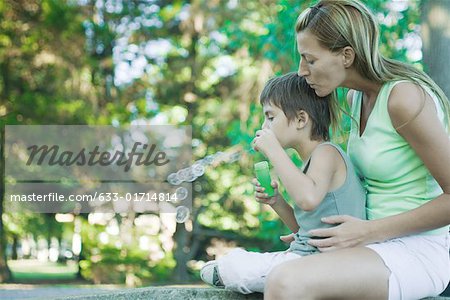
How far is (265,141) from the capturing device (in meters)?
1.55

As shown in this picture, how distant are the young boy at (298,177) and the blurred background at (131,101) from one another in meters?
6.74

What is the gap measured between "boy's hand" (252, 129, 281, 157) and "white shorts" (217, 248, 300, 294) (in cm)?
22

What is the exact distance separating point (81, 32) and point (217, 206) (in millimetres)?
2817

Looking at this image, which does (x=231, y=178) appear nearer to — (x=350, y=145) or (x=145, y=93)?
(x=145, y=93)

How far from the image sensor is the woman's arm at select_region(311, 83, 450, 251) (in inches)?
58.2

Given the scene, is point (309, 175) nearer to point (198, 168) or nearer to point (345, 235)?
point (345, 235)

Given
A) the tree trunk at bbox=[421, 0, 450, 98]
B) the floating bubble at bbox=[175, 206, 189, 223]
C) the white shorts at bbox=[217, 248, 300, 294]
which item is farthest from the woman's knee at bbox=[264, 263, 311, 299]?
the floating bubble at bbox=[175, 206, 189, 223]

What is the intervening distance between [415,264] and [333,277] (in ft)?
0.72

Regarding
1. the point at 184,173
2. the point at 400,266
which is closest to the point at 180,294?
the point at 400,266

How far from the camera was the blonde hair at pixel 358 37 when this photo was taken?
1.60 metres

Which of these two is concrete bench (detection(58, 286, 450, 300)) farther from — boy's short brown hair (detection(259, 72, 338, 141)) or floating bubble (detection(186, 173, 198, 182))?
floating bubble (detection(186, 173, 198, 182))

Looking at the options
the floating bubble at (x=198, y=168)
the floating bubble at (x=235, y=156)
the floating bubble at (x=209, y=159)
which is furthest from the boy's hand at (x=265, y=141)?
the floating bubble at (x=198, y=168)

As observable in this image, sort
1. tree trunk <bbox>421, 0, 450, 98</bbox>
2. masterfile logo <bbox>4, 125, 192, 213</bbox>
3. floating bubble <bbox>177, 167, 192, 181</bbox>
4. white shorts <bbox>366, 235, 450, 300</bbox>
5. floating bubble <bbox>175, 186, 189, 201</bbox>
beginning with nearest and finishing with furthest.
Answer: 1. white shorts <bbox>366, 235, 450, 300</bbox>
2. tree trunk <bbox>421, 0, 450, 98</bbox>
3. masterfile logo <bbox>4, 125, 192, 213</bbox>
4. floating bubble <bbox>177, 167, 192, 181</bbox>
5. floating bubble <bbox>175, 186, 189, 201</bbox>

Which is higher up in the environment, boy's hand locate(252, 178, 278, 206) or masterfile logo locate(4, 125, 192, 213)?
masterfile logo locate(4, 125, 192, 213)
